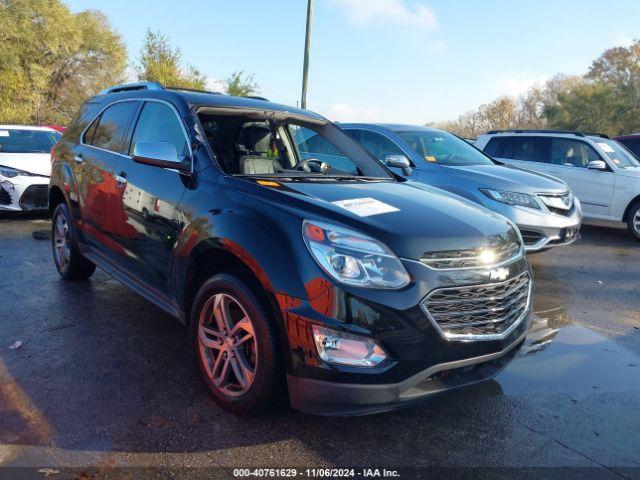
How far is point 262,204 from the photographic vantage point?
9.23 ft

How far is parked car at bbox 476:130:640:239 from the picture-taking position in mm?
9188

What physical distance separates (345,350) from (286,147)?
261cm

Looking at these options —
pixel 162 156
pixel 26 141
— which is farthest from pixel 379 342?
pixel 26 141

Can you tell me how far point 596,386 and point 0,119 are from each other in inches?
1280

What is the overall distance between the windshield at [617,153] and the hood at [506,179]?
325 cm

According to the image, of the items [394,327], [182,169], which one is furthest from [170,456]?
[182,169]

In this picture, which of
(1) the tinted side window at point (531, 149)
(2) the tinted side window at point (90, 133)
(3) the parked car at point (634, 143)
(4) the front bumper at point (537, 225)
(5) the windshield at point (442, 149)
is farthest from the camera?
(3) the parked car at point (634, 143)

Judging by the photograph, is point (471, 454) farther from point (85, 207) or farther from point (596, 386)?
point (85, 207)

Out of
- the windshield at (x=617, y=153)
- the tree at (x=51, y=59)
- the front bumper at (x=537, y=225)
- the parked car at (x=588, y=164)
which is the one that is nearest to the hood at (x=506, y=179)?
the front bumper at (x=537, y=225)

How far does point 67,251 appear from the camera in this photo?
524 cm

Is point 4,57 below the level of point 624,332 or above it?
above

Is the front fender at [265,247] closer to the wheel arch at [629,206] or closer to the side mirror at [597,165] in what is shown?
the side mirror at [597,165]

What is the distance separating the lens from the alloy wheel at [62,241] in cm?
519

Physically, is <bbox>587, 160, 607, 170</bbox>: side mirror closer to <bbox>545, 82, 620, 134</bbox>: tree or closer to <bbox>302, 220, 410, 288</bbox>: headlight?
<bbox>302, 220, 410, 288</bbox>: headlight
